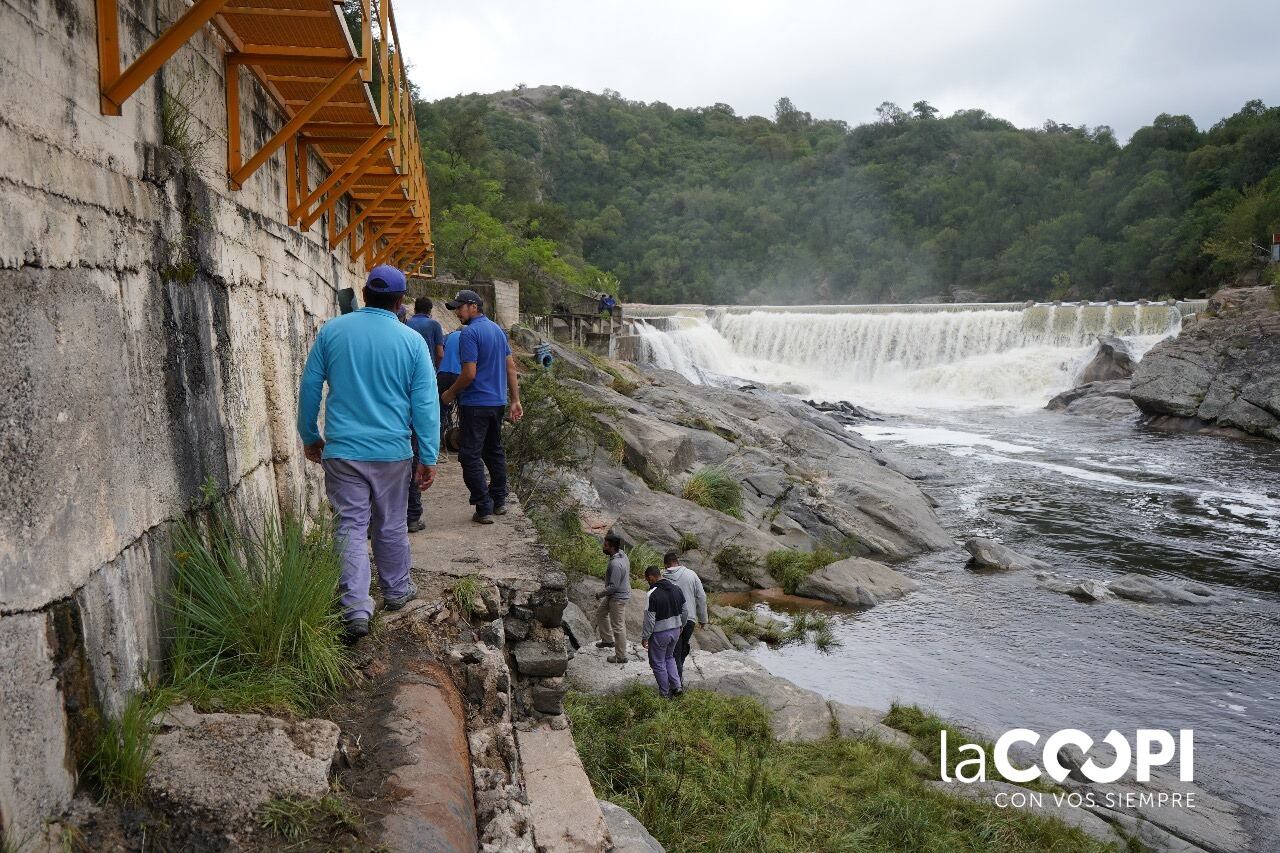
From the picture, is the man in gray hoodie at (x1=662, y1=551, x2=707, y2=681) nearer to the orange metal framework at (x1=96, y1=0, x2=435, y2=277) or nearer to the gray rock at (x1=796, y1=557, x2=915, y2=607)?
the orange metal framework at (x1=96, y1=0, x2=435, y2=277)

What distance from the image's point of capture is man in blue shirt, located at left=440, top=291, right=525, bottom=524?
5.37 metres

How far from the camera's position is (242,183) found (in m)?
3.97

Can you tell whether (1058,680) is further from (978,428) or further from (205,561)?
(978,428)

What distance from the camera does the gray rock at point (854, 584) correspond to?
1073cm

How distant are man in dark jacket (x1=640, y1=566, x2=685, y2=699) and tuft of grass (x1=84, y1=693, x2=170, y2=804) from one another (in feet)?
14.8

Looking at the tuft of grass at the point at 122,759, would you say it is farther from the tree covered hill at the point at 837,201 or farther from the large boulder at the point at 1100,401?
the large boulder at the point at 1100,401

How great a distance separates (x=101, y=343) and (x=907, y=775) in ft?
18.2

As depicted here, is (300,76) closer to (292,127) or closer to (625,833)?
(292,127)

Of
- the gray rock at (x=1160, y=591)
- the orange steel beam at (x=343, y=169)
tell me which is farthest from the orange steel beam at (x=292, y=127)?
the gray rock at (x=1160, y=591)

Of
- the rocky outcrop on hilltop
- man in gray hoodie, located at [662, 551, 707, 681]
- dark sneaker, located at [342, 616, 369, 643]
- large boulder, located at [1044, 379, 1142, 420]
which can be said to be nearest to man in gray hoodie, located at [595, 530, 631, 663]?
man in gray hoodie, located at [662, 551, 707, 681]

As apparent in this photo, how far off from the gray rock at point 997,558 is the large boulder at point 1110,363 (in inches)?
640

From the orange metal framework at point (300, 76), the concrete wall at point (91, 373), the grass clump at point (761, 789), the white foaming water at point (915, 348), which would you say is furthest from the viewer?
the white foaming water at point (915, 348)

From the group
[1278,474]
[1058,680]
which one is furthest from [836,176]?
[1058,680]

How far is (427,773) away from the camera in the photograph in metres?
2.64
